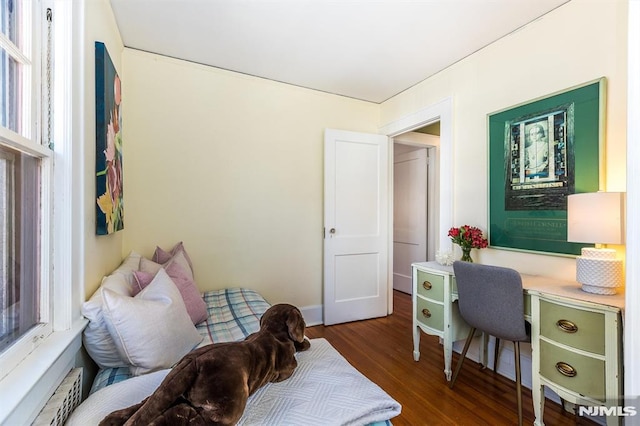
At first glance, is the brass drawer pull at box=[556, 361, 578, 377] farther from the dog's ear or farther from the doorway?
the doorway

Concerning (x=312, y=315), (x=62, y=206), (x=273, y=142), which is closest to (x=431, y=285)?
(x=312, y=315)

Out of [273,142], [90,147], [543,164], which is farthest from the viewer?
[273,142]

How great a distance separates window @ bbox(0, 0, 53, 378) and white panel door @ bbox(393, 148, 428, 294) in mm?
3941

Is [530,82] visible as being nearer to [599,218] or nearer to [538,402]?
[599,218]

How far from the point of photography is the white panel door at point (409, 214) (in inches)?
160

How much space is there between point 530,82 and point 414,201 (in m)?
2.41

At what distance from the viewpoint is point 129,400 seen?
0.86 m

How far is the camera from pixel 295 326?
1129 mm

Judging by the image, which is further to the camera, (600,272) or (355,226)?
(355,226)

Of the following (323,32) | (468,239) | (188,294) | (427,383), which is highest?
(323,32)

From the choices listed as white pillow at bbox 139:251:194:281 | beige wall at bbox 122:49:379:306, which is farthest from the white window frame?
beige wall at bbox 122:49:379:306

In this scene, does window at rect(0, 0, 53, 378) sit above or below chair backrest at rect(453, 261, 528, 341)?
above

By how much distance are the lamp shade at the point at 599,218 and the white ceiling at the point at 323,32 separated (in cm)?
130

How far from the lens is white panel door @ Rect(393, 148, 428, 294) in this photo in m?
4.07
